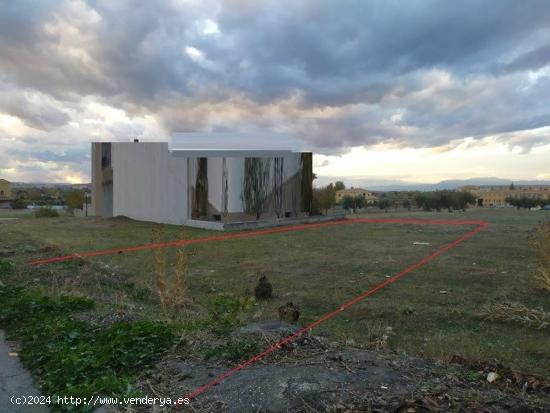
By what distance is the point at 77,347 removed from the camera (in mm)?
3900

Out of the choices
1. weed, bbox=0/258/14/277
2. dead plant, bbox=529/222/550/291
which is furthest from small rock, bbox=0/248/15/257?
dead plant, bbox=529/222/550/291

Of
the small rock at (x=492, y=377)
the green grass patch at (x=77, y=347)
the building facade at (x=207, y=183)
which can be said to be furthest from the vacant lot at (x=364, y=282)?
the building facade at (x=207, y=183)

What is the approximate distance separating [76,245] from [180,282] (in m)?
9.09

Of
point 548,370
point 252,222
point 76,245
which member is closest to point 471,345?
point 548,370

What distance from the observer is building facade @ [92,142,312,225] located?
2016cm

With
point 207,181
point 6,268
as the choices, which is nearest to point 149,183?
point 207,181

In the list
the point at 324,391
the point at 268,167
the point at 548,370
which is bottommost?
the point at 548,370

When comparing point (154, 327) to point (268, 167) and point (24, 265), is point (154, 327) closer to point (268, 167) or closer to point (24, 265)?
point (24, 265)

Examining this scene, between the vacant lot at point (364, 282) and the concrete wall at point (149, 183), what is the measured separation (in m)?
5.85

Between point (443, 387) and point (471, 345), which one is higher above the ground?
point (443, 387)

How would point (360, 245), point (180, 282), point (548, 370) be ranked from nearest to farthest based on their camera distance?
point (548, 370) → point (180, 282) → point (360, 245)

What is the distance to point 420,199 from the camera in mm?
45062

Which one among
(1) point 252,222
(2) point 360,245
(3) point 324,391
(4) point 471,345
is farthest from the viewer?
(1) point 252,222

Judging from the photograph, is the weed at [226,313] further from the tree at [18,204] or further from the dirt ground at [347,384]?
the tree at [18,204]
